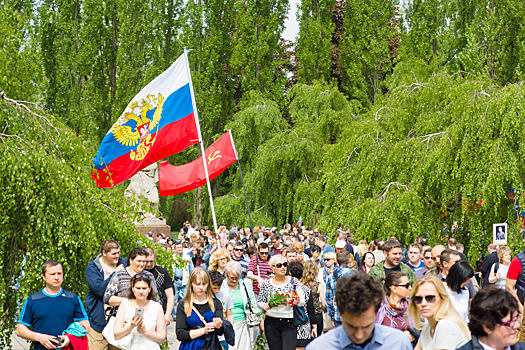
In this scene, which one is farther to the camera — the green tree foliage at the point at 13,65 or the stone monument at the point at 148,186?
the stone monument at the point at 148,186

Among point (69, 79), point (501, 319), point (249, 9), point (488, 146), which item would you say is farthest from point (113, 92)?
point (501, 319)

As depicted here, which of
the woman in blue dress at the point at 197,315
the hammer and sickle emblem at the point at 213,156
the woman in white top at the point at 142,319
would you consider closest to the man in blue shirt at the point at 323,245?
the hammer and sickle emblem at the point at 213,156

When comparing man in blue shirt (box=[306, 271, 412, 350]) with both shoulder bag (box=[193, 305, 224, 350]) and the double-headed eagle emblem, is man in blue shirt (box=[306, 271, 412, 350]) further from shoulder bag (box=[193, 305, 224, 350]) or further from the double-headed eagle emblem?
the double-headed eagle emblem

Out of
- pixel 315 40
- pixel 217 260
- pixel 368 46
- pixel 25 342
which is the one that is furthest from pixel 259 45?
pixel 217 260

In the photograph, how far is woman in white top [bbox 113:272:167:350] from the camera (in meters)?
4.84

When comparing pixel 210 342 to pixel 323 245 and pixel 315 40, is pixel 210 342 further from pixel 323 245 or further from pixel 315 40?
pixel 315 40

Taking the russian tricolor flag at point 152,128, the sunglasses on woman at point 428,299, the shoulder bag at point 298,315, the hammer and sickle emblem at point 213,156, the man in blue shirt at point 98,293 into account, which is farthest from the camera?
the hammer and sickle emblem at point 213,156

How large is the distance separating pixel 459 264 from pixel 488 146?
7.40 m

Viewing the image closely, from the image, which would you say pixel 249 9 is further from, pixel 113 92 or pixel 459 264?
pixel 459 264

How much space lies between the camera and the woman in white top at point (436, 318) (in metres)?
3.73

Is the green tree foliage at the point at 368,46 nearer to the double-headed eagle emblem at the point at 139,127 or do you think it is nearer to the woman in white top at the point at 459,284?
the double-headed eagle emblem at the point at 139,127

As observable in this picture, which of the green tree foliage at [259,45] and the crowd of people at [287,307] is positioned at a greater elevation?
the green tree foliage at [259,45]

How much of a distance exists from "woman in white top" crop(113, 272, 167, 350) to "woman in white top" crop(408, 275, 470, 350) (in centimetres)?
227

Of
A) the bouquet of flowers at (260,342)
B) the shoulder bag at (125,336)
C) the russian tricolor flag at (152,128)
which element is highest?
the russian tricolor flag at (152,128)
